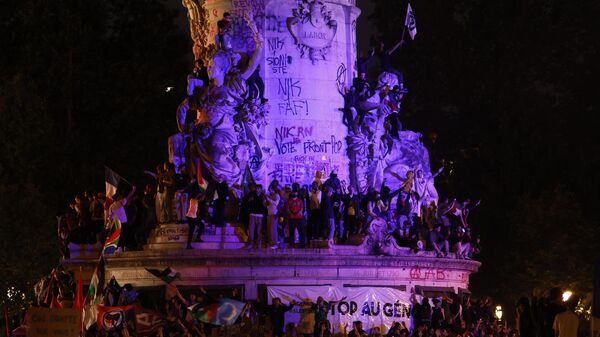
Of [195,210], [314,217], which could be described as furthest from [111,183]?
[314,217]

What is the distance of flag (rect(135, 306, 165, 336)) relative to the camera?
3316cm

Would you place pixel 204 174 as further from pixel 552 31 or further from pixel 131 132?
pixel 552 31

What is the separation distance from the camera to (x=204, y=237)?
36.4m

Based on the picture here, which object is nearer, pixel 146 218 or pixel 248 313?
pixel 248 313

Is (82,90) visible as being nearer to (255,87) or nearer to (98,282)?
(255,87)

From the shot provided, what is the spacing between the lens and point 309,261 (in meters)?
36.1

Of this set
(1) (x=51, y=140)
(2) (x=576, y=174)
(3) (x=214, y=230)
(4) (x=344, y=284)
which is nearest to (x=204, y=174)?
(3) (x=214, y=230)

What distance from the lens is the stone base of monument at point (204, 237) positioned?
36306 mm

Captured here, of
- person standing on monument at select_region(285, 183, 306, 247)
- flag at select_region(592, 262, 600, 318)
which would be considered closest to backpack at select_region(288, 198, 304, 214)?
person standing on monument at select_region(285, 183, 306, 247)

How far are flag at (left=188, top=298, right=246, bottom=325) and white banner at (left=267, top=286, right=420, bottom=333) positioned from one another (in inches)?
111

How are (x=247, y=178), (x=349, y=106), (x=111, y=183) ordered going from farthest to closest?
(x=349, y=106), (x=247, y=178), (x=111, y=183)

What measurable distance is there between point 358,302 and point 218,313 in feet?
14.9

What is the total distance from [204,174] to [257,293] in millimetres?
3874

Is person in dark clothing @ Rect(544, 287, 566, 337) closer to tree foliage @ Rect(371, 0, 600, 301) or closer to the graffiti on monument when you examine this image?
the graffiti on monument
